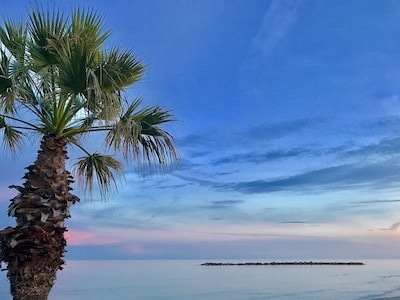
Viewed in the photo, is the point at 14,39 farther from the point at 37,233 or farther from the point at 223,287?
the point at 223,287

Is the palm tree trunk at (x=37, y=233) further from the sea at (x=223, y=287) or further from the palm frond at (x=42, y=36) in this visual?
the sea at (x=223, y=287)

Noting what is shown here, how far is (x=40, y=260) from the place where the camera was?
7684mm

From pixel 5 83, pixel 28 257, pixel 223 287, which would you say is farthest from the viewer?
pixel 223 287

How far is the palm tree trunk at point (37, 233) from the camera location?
759 cm

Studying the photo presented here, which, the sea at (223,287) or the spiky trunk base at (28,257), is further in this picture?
the sea at (223,287)

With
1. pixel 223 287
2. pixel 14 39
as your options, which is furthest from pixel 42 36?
pixel 223 287

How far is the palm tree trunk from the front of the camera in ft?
24.9

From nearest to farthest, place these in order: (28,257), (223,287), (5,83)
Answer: (28,257) → (5,83) → (223,287)

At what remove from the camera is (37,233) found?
7.61 metres

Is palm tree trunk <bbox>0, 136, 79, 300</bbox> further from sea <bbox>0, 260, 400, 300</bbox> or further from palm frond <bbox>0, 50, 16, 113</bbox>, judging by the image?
sea <bbox>0, 260, 400, 300</bbox>

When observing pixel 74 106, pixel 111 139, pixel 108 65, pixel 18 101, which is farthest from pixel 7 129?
pixel 108 65

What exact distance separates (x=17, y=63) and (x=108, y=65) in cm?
191

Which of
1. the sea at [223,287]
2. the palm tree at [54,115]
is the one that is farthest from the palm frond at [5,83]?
the sea at [223,287]

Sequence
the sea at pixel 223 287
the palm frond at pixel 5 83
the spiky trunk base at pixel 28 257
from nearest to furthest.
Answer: the spiky trunk base at pixel 28 257 → the palm frond at pixel 5 83 → the sea at pixel 223 287
